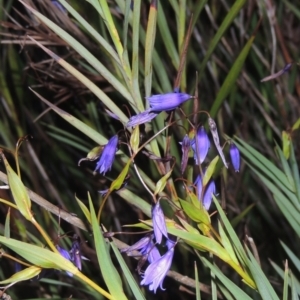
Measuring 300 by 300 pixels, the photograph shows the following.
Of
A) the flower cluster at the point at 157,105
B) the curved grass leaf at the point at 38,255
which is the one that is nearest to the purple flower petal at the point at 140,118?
the flower cluster at the point at 157,105

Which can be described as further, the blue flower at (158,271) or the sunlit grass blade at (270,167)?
the sunlit grass blade at (270,167)

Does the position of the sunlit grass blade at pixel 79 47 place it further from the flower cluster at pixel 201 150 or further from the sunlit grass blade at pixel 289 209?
the sunlit grass blade at pixel 289 209

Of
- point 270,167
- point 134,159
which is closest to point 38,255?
point 270,167

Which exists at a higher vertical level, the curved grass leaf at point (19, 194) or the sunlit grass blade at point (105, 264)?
the curved grass leaf at point (19, 194)

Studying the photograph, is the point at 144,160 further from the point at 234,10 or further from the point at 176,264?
the point at 234,10

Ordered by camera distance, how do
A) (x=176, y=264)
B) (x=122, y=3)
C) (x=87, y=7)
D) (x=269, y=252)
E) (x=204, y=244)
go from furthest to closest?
1. (x=269, y=252)
2. (x=176, y=264)
3. (x=87, y=7)
4. (x=122, y=3)
5. (x=204, y=244)

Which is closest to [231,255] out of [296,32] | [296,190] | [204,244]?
[204,244]

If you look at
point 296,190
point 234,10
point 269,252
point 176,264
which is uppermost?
point 234,10

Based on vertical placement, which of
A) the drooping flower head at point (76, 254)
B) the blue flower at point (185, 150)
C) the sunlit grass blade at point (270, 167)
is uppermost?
the blue flower at point (185, 150)
